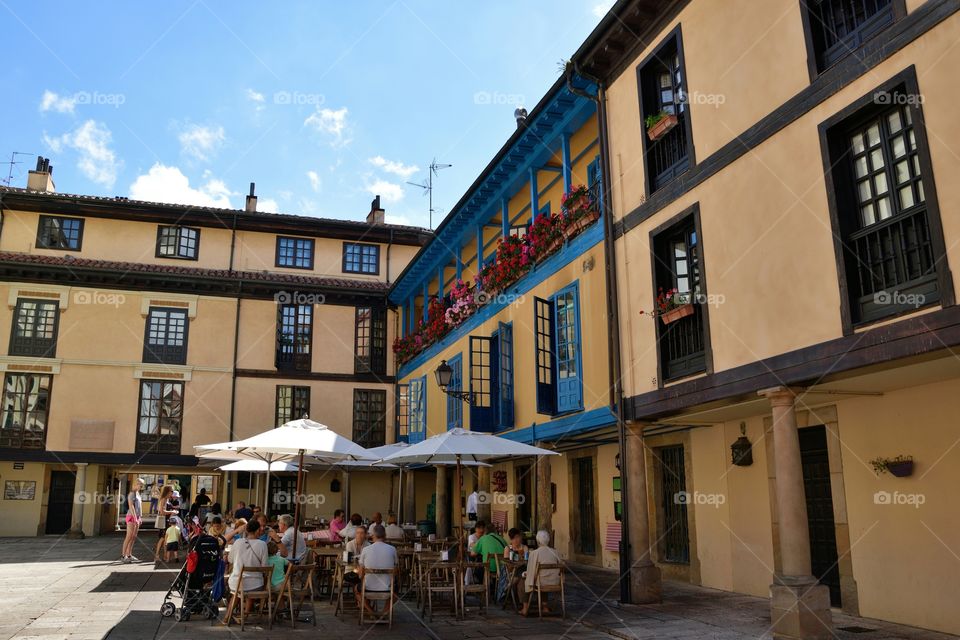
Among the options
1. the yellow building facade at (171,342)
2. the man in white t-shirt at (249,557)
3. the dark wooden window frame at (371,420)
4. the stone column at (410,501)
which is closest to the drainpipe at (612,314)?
the man in white t-shirt at (249,557)

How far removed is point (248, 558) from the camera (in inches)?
353

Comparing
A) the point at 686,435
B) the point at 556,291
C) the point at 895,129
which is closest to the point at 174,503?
the point at 556,291

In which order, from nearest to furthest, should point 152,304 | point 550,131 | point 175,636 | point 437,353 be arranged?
1. point 175,636
2. point 550,131
3. point 437,353
4. point 152,304

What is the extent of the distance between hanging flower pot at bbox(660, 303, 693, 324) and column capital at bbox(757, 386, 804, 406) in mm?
1908

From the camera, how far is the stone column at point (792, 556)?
7789mm

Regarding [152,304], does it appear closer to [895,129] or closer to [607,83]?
[607,83]

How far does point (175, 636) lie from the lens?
27.2 ft

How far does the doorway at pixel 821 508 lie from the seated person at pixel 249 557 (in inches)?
274

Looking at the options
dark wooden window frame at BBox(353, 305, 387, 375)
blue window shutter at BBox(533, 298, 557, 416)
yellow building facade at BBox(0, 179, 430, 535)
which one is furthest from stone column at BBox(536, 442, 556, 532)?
dark wooden window frame at BBox(353, 305, 387, 375)

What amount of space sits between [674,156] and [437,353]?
12.4 m

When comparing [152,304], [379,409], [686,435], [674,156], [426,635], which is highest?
[152,304]

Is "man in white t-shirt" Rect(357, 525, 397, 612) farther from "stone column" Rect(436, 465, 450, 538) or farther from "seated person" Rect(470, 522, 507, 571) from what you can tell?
"stone column" Rect(436, 465, 450, 538)

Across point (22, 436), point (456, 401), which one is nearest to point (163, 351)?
point (22, 436)

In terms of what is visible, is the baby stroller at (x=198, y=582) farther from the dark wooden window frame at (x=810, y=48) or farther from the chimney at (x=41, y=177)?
the chimney at (x=41, y=177)
